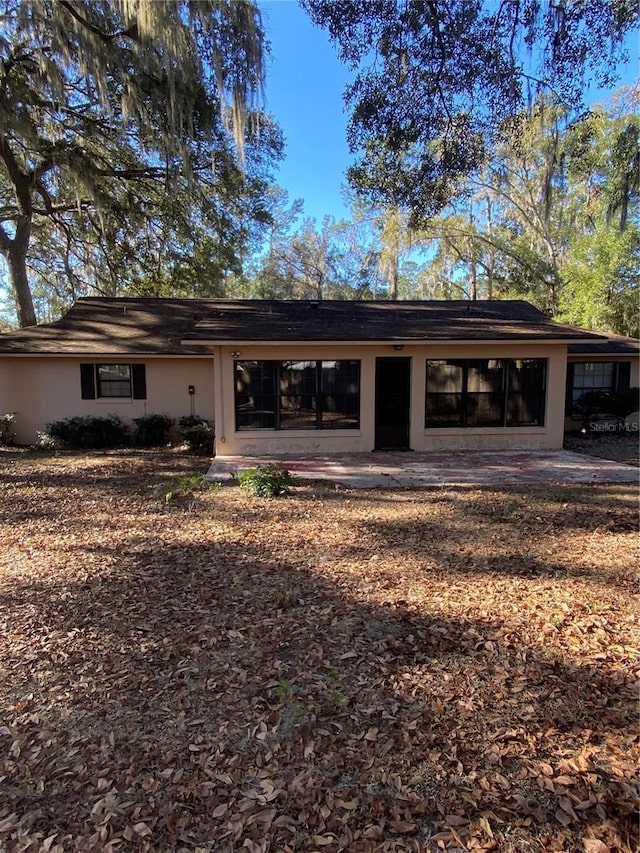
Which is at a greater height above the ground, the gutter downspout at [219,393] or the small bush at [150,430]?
the gutter downspout at [219,393]

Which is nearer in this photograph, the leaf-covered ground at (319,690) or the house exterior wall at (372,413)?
→ the leaf-covered ground at (319,690)

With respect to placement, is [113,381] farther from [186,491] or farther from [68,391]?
[186,491]

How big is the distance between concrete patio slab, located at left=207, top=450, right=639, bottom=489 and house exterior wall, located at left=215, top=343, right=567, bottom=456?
1.26 ft

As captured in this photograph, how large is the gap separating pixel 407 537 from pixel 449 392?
6.22 metres

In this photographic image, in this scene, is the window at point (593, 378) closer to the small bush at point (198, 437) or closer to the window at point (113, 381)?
the small bush at point (198, 437)

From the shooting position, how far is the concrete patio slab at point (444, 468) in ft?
27.3

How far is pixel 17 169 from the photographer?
13516 millimetres

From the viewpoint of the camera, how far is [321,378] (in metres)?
10.7

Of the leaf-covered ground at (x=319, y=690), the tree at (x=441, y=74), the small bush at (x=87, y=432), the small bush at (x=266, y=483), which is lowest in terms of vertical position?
the leaf-covered ground at (x=319, y=690)

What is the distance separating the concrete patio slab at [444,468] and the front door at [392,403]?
25.7 inches

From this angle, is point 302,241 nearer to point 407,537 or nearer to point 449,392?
point 449,392

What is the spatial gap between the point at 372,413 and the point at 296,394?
1.69 metres

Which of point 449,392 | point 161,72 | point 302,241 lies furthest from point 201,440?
point 302,241

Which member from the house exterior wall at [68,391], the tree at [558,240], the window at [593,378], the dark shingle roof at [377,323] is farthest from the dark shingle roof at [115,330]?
the window at [593,378]
